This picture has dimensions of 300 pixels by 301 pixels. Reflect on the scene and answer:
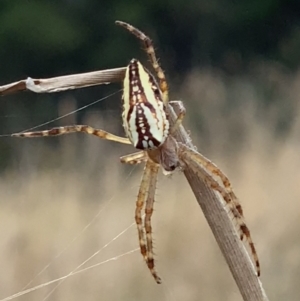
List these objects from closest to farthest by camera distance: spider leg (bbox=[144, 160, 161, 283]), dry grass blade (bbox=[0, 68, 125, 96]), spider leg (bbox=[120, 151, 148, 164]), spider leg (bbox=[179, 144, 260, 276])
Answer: dry grass blade (bbox=[0, 68, 125, 96]) < spider leg (bbox=[179, 144, 260, 276]) < spider leg (bbox=[120, 151, 148, 164]) < spider leg (bbox=[144, 160, 161, 283])

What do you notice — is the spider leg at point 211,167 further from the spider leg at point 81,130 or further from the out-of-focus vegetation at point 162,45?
the out-of-focus vegetation at point 162,45

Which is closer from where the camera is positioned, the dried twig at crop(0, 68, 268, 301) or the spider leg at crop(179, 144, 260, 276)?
the dried twig at crop(0, 68, 268, 301)

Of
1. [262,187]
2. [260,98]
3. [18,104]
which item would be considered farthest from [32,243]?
[260,98]

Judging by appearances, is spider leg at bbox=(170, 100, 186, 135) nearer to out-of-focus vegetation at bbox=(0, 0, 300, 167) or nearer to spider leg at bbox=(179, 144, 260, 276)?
spider leg at bbox=(179, 144, 260, 276)

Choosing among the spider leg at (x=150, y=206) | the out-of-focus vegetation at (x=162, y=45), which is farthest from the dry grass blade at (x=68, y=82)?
the out-of-focus vegetation at (x=162, y=45)

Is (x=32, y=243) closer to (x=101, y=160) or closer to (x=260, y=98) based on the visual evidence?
(x=101, y=160)

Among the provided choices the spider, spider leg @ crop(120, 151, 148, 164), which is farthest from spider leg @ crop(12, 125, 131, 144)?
spider leg @ crop(120, 151, 148, 164)

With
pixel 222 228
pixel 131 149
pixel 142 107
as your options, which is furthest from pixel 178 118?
pixel 131 149

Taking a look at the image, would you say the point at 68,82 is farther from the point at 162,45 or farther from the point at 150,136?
the point at 162,45
